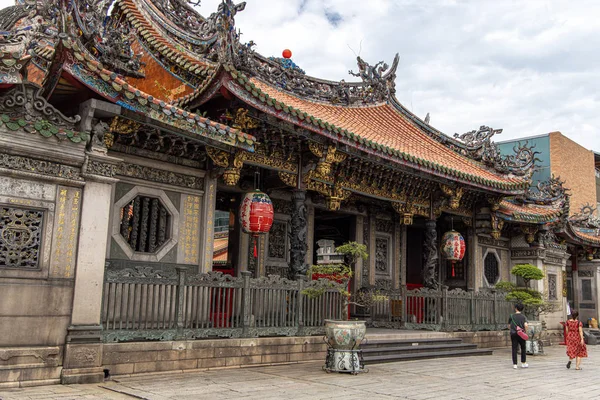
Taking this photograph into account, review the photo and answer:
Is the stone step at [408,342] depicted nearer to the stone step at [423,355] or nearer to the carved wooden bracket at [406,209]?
the stone step at [423,355]

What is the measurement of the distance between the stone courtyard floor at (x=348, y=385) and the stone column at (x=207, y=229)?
207 centimetres

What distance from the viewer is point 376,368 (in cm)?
934

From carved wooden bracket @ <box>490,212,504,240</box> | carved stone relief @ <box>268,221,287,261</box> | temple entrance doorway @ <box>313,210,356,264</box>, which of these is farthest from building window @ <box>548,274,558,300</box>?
carved stone relief @ <box>268,221,287,261</box>

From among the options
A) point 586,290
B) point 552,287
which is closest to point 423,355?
point 552,287

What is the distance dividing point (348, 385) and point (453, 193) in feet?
26.4

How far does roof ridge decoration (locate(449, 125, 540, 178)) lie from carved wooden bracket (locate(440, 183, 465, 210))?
235 centimetres

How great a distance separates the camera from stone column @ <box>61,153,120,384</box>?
6.77 meters

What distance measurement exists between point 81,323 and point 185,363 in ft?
5.76

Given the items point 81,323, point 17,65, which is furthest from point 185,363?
point 17,65

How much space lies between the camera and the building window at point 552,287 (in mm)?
18297

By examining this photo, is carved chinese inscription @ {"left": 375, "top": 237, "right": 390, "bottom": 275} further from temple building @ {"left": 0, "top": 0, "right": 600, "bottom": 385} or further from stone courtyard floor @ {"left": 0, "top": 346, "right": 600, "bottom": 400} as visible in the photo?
stone courtyard floor @ {"left": 0, "top": 346, "right": 600, "bottom": 400}

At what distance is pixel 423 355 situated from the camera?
1095cm

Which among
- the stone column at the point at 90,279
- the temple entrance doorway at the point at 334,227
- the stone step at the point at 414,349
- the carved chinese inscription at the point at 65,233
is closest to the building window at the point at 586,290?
the temple entrance doorway at the point at 334,227

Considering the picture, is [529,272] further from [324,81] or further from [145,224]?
[145,224]
